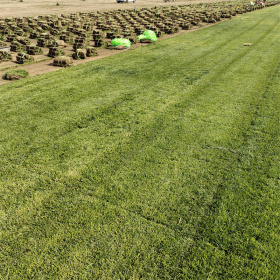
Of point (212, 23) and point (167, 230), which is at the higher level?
point (212, 23)

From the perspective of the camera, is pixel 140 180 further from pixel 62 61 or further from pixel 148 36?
pixel 148 36

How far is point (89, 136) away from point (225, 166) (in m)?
3.80

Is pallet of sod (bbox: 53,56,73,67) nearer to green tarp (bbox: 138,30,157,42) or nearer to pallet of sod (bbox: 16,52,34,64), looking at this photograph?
pallet of sod (bbox: 16,52,34,64)

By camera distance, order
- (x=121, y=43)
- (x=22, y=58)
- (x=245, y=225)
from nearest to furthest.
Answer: (x=245, y=225), (x=22, y=58), (x=121, y=43)

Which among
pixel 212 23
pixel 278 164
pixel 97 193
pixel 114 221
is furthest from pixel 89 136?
pixel 212 23

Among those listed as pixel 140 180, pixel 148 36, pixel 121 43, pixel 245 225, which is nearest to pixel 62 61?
pixel 121 43

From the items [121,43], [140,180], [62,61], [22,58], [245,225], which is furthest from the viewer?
[121,43]

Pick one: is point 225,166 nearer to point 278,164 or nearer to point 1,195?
point 278,164

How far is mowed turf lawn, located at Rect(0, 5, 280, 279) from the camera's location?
380 centimetres

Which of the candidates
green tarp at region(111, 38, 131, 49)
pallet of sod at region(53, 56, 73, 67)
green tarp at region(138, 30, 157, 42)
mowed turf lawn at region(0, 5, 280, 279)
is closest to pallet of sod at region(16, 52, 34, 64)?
pallet of sod at region(53, 56, 73, 67)

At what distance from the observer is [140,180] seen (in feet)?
17.5

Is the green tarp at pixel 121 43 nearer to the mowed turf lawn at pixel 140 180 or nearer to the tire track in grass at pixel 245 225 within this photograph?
the mowed turf lawn at pixel 140 180

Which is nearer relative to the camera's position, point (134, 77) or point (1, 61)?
A: point (134, 77)

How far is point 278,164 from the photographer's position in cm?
581
